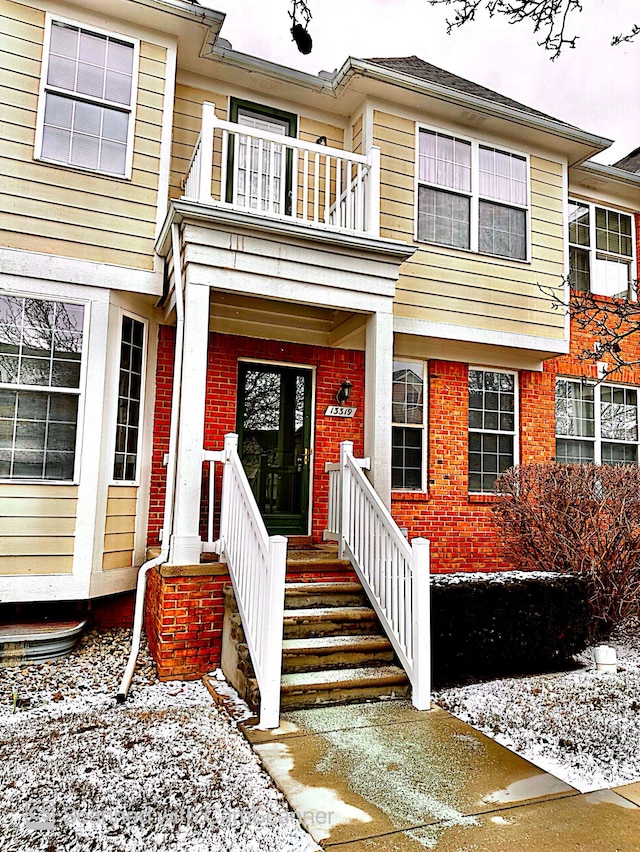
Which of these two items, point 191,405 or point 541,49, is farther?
point 191,405

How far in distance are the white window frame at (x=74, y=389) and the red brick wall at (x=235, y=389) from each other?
0.92 metres

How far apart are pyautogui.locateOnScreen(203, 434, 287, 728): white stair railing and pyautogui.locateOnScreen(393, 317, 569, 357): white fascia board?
320 cm

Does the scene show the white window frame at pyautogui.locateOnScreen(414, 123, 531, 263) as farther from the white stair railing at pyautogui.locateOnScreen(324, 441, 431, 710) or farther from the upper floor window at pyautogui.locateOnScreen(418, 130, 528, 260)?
Answer: the white stair railing at pyautogui.locateOnScreen(324, 441, 431, 710)

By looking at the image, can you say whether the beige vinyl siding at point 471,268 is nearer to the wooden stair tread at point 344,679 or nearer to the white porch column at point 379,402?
the white porch column at point 379,402

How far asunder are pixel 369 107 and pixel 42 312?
191 inches

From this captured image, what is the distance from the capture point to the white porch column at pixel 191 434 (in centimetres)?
558

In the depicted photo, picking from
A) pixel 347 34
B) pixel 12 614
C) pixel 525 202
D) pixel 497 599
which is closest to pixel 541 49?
pixel 347 34

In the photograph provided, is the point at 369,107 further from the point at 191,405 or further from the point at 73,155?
the point at 191,405

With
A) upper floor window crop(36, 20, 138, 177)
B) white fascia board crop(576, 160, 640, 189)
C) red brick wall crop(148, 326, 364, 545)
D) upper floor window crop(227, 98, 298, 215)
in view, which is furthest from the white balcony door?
white fascia board crop(576, 160, 640, 189)

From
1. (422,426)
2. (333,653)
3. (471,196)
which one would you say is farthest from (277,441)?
(471,196)

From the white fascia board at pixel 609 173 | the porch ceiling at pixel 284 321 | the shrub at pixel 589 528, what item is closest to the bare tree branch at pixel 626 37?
the porch ceiling at pixel 284 321

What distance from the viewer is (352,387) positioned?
8305 millimetres

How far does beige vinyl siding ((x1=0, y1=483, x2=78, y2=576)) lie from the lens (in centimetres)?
600

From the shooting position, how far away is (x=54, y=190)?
645cm
